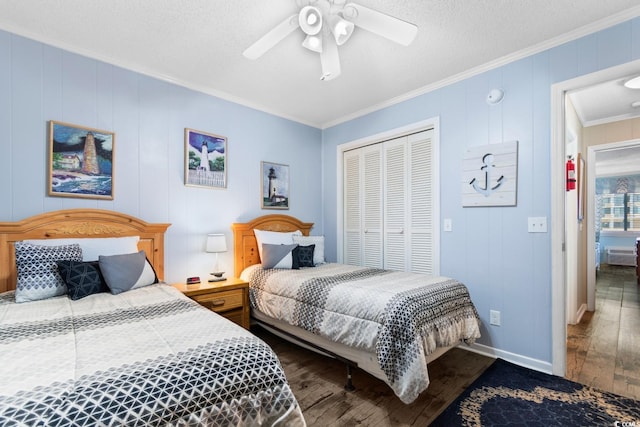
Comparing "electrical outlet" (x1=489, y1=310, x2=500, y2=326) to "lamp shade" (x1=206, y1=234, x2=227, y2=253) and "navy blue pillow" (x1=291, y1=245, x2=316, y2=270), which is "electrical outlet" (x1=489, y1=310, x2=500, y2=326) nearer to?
"navy blue pillow" (x1=291, y1=245, x2=316, y2=270)

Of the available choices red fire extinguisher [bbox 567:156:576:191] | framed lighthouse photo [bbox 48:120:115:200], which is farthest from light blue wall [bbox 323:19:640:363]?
framed lighthouse photo [bbox 48:120:115:200]

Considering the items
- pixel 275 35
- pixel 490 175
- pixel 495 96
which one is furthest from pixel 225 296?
pixel 495 96

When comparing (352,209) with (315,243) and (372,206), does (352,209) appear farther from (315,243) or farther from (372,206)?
(315,243)

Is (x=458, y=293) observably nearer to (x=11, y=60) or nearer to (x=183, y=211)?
(x=183, y=211)

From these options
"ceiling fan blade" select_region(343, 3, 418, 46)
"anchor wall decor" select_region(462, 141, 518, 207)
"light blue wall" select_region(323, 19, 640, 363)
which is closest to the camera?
"ceiling fan blade" select_region(343, 3, 418, 46)

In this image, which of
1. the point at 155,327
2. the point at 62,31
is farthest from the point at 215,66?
the point at 155,327

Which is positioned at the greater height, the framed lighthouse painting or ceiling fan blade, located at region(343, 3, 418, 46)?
ceiling fan blade, located at region(343, 3, 418, 46)

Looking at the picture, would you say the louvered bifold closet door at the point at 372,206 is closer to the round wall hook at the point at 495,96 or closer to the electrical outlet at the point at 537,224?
the round wall hook at the point at 495,96

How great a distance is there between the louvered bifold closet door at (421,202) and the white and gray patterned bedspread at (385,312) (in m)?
0.53

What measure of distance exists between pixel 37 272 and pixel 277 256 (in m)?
1.82

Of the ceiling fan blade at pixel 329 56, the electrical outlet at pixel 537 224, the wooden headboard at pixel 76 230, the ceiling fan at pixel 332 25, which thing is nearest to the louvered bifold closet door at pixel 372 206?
the electrical outlet at pixel 537 224

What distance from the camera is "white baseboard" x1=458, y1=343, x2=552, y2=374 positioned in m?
2.38

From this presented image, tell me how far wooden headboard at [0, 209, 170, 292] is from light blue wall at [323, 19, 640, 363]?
2.71 m

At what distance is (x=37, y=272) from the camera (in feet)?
6.38
